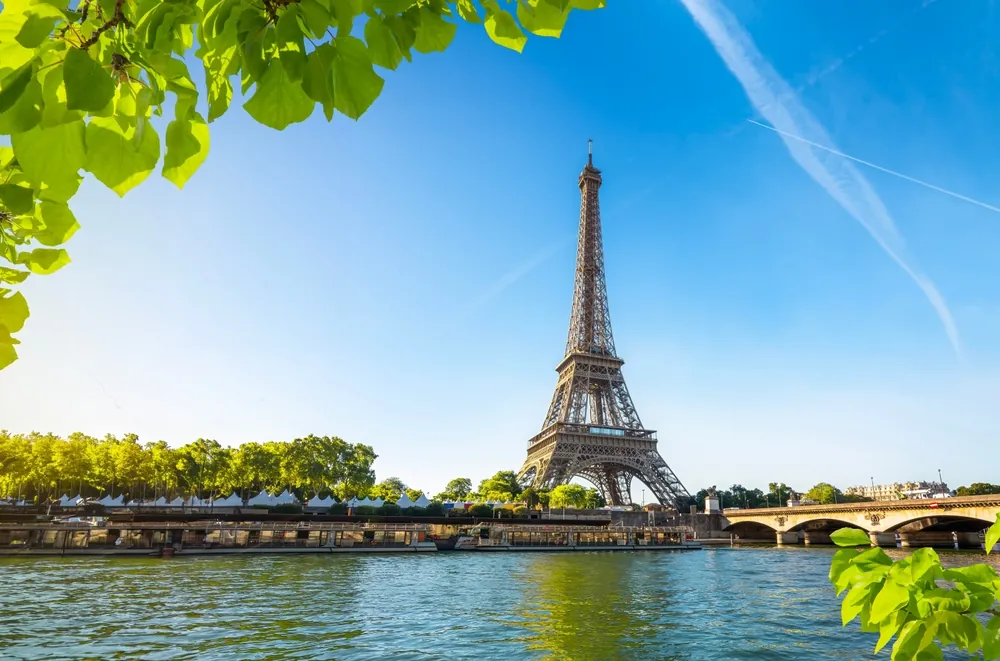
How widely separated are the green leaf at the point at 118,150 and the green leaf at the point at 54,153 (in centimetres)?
2

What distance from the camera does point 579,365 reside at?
80.1 m

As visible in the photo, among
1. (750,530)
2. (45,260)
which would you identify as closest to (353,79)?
(45,260)

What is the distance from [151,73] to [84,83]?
1.09ft

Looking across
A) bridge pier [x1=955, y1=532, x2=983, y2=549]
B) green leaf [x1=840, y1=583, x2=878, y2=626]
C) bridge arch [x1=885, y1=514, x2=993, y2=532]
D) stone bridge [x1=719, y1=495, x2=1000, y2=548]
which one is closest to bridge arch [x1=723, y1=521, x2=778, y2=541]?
stone bridge [x1=719, y1=495, x2=1000, y2=548]

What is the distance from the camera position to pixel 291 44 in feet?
4.77

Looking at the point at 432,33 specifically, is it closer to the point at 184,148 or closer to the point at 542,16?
the point at 542,16

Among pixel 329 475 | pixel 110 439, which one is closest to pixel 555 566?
pixel 329 475

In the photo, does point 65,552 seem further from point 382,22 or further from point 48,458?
point 382,22

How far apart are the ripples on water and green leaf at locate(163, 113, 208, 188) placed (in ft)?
54.4

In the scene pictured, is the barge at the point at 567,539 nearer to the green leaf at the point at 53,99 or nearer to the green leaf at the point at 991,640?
the green leaf at the point at 991,640

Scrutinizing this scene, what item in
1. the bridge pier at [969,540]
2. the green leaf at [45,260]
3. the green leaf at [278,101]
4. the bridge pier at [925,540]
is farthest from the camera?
the bridge pier at [925,540]

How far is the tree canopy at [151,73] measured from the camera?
4.02 feet

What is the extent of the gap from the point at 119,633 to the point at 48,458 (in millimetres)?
71076

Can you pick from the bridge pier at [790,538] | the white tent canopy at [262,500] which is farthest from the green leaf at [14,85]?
the bridge pier at [790,538]
